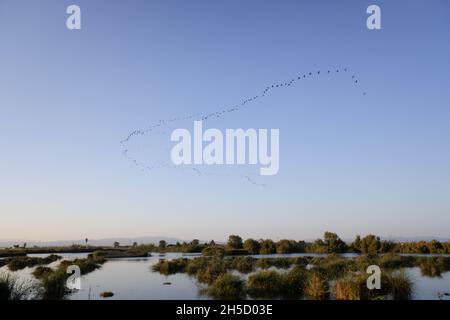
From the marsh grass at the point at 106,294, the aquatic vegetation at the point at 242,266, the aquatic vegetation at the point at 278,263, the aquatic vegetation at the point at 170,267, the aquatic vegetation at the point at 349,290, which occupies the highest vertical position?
the aquatic vegetation at the point at 349,290

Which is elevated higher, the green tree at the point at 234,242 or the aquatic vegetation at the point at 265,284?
the aquatic vegetation at the point at 265,284

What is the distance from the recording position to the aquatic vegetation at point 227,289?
74.1 feet

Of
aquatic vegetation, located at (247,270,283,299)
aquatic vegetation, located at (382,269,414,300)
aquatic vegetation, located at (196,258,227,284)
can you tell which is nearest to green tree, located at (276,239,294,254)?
aquatic vegetation, located at (196,258,227,284)

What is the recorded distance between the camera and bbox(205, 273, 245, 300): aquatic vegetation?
22594mm

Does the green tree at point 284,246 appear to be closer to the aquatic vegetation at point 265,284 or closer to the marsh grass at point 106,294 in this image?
the aquatic vegetation at point 265,284

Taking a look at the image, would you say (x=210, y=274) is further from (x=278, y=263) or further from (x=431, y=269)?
(x=431, y=269)

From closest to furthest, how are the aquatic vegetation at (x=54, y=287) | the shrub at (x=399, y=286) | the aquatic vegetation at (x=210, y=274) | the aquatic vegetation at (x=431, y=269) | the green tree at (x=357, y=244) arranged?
the shrub at (x=399, y=286) < the aquatic vegetation at (x=54, y=287) < the aquatic vegetation at (x=210, y=274) < the aquatic vegetation at (x=431, y=269) < the green tree at (x=357, y=244)

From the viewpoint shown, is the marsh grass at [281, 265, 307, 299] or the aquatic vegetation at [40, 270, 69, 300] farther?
the marsh grass at [281, 265, 307, 299]

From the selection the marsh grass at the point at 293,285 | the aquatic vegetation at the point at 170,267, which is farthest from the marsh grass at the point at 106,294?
the aquatic vegetation at the point at 170,267

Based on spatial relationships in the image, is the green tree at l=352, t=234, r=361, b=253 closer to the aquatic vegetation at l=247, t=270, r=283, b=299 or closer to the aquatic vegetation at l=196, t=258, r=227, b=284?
the aquatic vegetation at l=196, t=258, r=227, b=284

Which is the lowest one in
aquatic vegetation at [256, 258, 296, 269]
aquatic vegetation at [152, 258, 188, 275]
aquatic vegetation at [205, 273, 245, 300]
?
aquatic vegetation at [152, 258, 188, 275]

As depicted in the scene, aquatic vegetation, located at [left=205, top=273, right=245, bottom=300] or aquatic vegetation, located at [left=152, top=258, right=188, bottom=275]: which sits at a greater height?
aquatic vegetation, located at [left=205, top=273, right=245, bottom=300]

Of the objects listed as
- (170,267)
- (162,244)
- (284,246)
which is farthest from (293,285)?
(162,244)

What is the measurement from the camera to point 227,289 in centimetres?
2297
